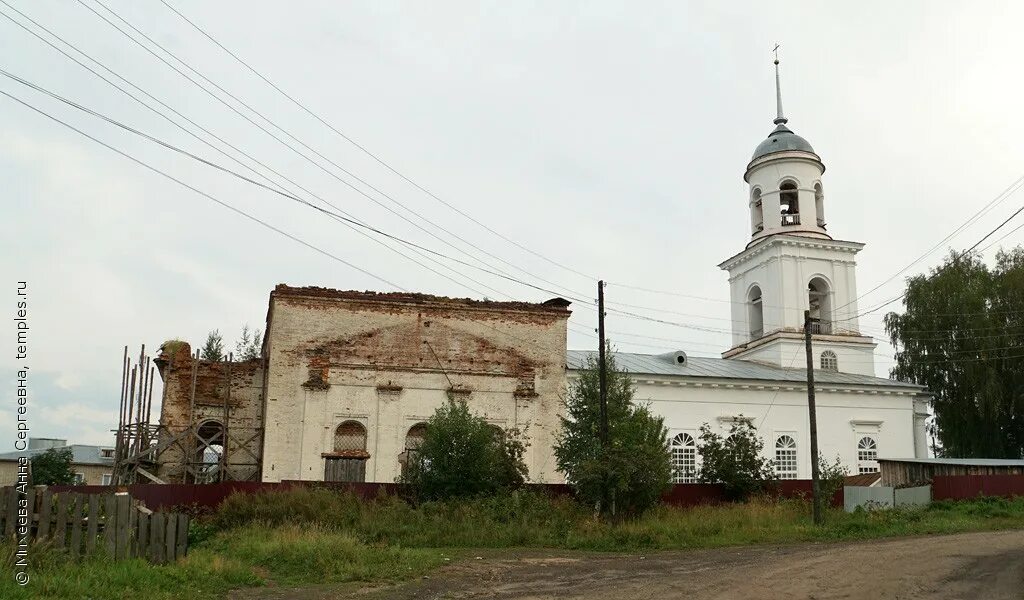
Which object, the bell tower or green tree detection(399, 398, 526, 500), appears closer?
green tree detection(399, 398, 526, 500)

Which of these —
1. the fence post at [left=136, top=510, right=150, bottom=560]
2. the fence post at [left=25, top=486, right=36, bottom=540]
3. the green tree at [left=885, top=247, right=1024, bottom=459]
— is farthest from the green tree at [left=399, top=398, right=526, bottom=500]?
the green tree at [left=885, top=247, right=1024, bottom=459]

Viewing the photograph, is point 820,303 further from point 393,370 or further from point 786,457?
point 393,370

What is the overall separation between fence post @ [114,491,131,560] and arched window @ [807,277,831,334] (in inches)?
1345

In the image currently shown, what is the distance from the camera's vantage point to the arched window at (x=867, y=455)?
120 ft

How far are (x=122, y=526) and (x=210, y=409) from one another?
55.4ft

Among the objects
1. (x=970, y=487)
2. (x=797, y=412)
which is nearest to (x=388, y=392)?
(x=797, y=412)

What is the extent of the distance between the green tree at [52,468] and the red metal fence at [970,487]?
139 ft

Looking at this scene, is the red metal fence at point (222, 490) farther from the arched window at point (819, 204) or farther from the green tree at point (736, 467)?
the arched window at point (819, 204)

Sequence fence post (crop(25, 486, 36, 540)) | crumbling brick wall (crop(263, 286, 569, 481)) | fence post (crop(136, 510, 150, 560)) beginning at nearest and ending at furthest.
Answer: fence post (crop(25, 486, 36, 540)) → fence post (crop(136, 510, 150, 560)) → crumbling brick wall (crop(263, 286, 569, 481))

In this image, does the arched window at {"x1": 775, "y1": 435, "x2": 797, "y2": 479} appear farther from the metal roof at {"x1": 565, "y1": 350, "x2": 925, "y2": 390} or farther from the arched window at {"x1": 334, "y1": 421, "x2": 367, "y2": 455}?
the arched window at {"x1": 334, "y1": 421, "x2": 367, "y2": 455}

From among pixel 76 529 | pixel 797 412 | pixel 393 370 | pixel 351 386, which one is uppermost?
pixel 393 370

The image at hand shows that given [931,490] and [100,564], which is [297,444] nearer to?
[100,564]

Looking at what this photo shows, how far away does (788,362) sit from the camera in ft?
132

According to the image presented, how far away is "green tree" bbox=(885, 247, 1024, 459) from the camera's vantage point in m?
40.2
